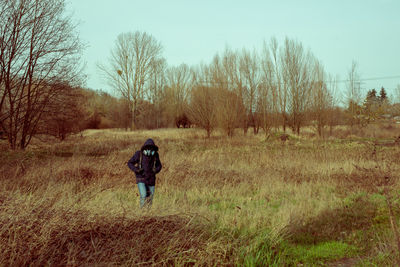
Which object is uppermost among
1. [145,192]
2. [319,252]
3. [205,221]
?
[145,192]

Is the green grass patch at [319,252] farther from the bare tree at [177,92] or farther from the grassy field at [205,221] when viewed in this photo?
the bare tree at [177,92]

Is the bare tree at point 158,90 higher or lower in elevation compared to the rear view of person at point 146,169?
higher

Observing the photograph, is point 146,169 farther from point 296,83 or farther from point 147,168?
point 296,83

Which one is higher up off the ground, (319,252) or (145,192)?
(145,192)

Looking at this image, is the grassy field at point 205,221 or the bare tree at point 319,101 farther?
the bare tree at point 319,101

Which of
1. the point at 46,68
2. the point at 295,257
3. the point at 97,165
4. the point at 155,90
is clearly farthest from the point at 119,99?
the point at 295,257

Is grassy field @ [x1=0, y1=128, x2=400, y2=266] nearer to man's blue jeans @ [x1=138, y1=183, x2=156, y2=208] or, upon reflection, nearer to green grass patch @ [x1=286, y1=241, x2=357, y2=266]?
green grass patch @ [x1=286, y1=241, x2=357, y2=266]

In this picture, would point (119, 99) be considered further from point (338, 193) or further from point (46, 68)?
point (338, 193)

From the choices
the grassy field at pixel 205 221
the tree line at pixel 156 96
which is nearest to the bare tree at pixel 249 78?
the tree line at pixel 156 96

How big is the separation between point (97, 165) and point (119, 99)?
32.2 metres

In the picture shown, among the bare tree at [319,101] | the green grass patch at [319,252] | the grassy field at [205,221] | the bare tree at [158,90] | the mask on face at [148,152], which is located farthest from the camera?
the bare tree at [158,90]

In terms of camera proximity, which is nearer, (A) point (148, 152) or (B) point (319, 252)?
(B) point (319, 252)


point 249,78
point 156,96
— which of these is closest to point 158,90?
point 156,96

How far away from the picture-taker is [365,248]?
5051mm
